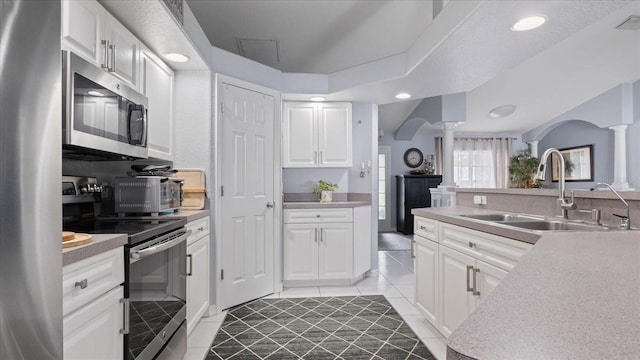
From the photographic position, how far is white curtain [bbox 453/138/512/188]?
827 cm

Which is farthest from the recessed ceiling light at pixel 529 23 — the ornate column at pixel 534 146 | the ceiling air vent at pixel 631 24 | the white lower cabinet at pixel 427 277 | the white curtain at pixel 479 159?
the ornate column at pixel 534 146

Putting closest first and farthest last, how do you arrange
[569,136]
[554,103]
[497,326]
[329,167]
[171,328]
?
1. [497,326]
2. [171,328]
3. [329,167]
4. [554,103]
5. [569,136]

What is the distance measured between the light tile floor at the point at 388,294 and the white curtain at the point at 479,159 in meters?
3.79

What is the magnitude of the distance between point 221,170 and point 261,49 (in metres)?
1.85

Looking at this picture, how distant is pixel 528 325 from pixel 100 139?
6.26 ft

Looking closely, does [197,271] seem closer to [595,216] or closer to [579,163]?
[595,216]

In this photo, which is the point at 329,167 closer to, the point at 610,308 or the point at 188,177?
the point at 188,177

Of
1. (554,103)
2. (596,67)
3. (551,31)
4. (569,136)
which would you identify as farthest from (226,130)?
(569,136)

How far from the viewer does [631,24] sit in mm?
4047

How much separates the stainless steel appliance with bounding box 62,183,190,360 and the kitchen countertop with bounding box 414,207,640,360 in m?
1.43

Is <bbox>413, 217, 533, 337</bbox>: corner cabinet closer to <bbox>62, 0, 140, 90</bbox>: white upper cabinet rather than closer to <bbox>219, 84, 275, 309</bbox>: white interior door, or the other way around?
<bbox>219, 84, 275, 309</bbox>: white interior door

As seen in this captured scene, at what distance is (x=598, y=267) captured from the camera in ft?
2.76

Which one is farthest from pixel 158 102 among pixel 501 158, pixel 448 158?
→ pixel 501 158

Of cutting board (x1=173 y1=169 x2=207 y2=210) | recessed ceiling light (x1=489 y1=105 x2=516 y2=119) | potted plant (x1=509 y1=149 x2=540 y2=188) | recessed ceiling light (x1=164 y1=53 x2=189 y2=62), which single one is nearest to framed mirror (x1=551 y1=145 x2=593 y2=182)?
potted plant (x1=509 y1=149 x2=540 y2=188)
